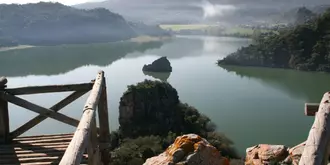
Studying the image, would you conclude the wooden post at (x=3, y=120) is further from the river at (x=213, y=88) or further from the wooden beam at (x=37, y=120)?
the river at (x=213, y=88)

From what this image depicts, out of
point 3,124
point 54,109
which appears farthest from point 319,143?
point 3,124

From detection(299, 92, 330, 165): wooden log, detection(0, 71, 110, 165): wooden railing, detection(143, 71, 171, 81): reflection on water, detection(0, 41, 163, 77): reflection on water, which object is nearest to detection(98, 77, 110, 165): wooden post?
detection(0, 71, 110, 165): wooden railing

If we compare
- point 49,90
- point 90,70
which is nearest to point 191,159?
point 49,90

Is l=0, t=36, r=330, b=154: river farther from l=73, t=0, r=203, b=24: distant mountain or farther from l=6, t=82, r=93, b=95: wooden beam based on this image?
l=73, t=0, r=203, b=24: distant mountain

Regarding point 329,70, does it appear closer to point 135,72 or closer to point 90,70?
point 135,72

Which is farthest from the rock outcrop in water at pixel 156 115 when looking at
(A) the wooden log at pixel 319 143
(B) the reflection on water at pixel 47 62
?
(B) the reflection on water at pixel 47 62

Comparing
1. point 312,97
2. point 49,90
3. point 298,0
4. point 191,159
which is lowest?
point 312,97

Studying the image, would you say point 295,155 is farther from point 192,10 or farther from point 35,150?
point 192,10
